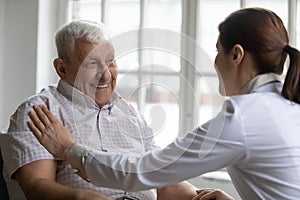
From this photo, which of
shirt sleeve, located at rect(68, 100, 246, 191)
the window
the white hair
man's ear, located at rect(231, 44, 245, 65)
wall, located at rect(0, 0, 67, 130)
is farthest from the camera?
wall, located at rect(0, 0, 67, 130)

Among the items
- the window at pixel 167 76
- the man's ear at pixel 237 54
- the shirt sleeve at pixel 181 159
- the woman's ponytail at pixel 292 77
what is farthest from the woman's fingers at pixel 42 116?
the woman's ponytail at pixel 292 77

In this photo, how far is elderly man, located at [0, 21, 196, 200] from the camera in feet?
5.07

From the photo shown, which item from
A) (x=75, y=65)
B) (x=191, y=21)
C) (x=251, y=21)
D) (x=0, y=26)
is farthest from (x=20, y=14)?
(x=251, y=21)

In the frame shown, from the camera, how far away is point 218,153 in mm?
1122

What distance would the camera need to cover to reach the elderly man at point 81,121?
155 centimetres

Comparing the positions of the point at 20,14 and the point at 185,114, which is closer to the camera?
the point at 185,114

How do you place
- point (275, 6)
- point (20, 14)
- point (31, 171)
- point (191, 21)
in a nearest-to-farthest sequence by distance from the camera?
point (31, 171) → point (275, 6) → point (191, 21) → point (20, 14)

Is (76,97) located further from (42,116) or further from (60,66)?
(42,116)

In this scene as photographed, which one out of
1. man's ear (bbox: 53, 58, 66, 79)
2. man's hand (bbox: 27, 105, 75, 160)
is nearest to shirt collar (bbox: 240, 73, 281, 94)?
man's hand (bbox: 27, 105, 75, 160)

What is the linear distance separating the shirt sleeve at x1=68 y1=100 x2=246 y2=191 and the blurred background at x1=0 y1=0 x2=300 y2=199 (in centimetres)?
19

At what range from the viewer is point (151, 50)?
60.7 inches

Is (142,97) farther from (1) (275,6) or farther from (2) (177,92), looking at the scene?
(1) (275,6)

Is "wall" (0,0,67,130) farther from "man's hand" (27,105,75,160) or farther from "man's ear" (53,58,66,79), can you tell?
"man's hand" (27,105,75,160)

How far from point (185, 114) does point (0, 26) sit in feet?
5.68
